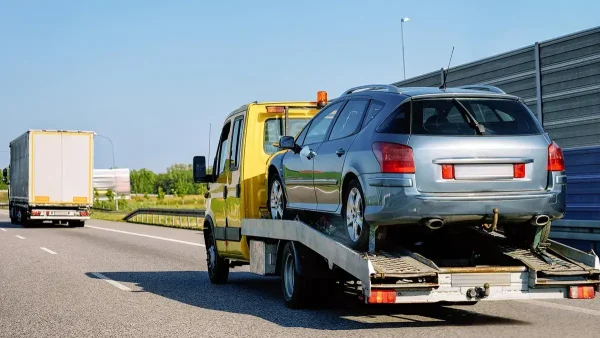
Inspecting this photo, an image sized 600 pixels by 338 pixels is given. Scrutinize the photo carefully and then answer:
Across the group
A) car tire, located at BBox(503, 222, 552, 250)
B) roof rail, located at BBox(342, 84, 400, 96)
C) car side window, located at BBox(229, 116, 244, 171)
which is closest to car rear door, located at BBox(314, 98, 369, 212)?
roof rail, located at BBox(342, 84, 400, 96)

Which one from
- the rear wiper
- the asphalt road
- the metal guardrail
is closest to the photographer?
the rear wiper

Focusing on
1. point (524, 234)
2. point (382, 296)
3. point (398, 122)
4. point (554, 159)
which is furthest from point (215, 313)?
point (554, 159)

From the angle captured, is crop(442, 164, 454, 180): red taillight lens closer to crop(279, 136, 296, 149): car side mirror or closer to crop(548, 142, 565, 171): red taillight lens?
crop(548, 142, 565, 171): red taillight lens

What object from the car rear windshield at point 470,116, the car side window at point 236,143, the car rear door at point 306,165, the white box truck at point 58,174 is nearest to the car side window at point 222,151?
the car side window at point 236,143

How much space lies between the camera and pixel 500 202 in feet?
25.6

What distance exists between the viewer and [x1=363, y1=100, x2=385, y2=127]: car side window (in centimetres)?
854

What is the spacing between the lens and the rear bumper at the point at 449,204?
7.75 meters

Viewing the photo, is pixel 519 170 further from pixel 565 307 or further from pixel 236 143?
pixel 236 143

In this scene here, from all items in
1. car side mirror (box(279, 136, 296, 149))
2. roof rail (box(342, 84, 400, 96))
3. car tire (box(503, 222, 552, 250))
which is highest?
roof rail (box(342, 84, 400, 96))

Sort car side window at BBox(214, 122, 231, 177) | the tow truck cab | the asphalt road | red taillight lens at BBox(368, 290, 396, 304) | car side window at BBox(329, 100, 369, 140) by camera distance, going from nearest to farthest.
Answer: red taillight lens at BBox(368, 290, 396, 304), the asphalt road, car side window at BBox(329, 100, 369, 140), the tow truck cab, car side window at BBox(214, 122, 231, 177)

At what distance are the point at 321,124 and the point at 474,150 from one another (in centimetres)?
234

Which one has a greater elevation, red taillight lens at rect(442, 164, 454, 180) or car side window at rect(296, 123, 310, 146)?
car side window at rect(296, 123, 310, 146)

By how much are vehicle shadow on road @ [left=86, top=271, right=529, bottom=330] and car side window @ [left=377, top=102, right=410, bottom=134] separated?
1740mm

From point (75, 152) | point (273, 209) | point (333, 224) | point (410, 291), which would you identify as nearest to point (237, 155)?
point (273, 209)
